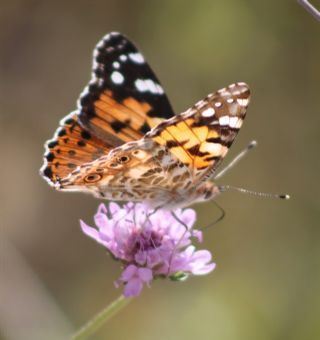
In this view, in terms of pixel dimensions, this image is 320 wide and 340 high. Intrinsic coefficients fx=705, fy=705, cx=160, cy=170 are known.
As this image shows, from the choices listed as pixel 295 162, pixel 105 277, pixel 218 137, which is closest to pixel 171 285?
pixel 105 277

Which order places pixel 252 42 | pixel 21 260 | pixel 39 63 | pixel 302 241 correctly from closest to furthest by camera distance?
pixel 21 260 → pixel 302 241 → pixel 252 42 → pixel 39 63

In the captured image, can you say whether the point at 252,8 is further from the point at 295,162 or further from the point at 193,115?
the point at 193,115

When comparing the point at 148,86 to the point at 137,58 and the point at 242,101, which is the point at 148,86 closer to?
the point at 137,58

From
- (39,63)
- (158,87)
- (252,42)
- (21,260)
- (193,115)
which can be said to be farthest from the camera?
(39,63)

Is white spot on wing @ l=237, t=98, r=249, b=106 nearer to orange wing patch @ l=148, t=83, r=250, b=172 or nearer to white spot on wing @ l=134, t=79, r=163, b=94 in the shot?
orange wing patch @ l=148, t=83, r=250, b=172

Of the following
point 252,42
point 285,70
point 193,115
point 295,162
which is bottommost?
point 295,162

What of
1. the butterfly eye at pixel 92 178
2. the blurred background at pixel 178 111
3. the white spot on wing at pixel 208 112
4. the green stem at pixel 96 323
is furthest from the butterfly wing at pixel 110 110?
the blurred background at pixel 178 111
